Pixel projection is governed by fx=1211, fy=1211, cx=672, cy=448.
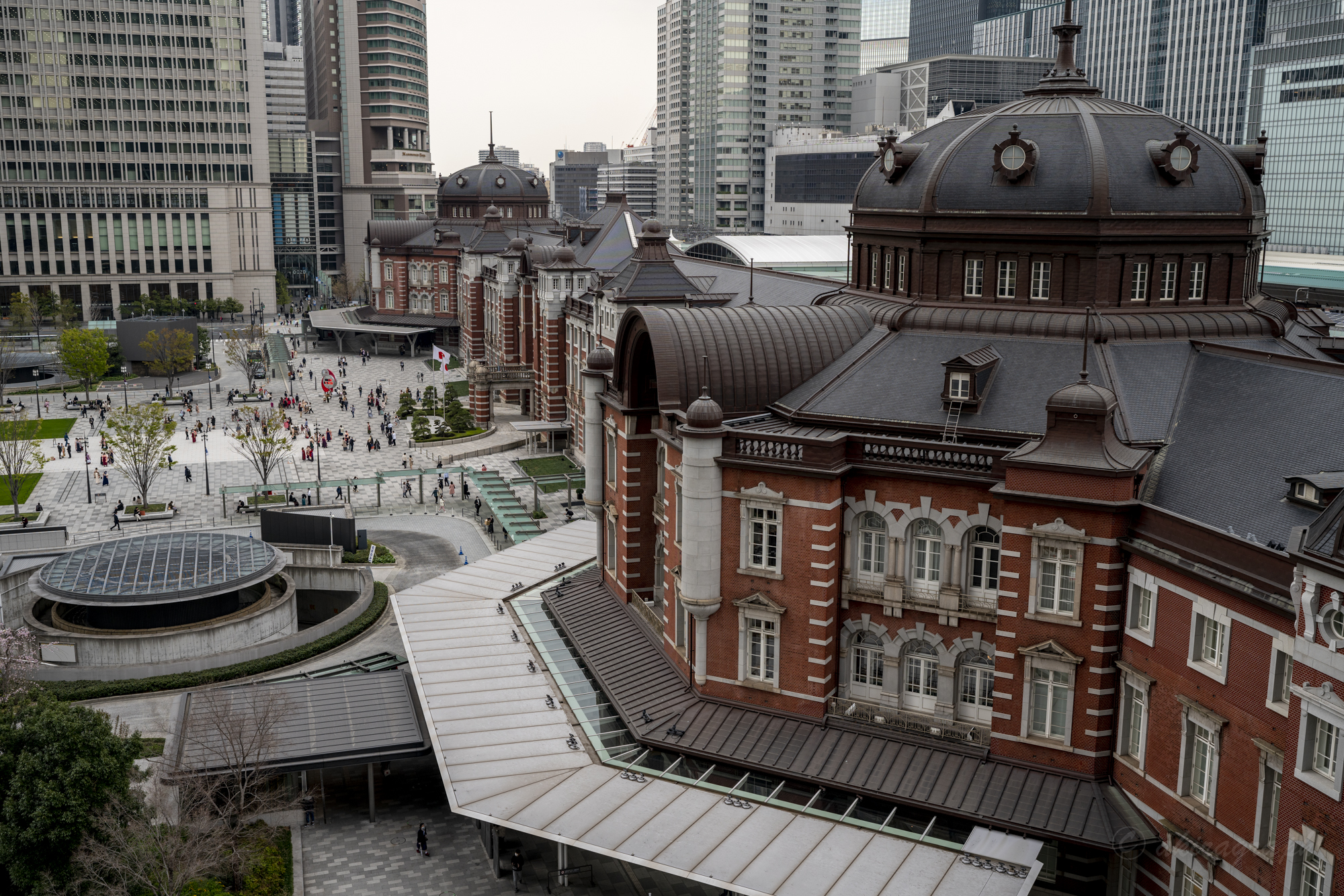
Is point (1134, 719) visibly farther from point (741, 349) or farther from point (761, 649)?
point (741, 349)

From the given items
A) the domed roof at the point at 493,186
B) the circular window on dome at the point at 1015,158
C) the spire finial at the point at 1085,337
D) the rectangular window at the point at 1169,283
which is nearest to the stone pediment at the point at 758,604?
the spire finial at the point at 1085,337

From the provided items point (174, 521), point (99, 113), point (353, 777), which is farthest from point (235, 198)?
point (353, 777)

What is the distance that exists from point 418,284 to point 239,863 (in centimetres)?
13355

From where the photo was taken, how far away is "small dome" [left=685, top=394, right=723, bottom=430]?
41.3 m

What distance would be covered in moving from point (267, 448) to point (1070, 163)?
64238 millimetres

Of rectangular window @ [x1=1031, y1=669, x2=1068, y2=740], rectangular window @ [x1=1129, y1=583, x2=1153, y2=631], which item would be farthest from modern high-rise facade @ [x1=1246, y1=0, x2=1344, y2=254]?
rectangular window @ [x1=1031, y1=669, x2=1068, y2=740]

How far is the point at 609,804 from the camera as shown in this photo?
37.2 meters

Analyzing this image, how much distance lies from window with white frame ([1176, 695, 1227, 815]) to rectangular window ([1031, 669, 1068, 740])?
4.14 m

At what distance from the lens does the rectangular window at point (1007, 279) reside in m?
44.6

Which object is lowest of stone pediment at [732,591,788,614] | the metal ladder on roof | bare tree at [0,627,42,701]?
bare tree at [0,627,42,701]

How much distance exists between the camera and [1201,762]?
32.7 meters

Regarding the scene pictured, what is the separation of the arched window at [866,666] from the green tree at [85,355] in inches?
4023

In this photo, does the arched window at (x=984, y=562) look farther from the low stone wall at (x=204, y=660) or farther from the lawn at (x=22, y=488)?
the lawn at (x=22, y=488)

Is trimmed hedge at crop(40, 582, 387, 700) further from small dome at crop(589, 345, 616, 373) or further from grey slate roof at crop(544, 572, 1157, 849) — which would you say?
small dome at crop(589, 345, 616, 373)
